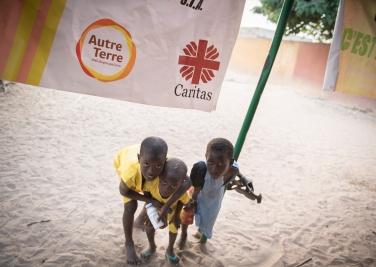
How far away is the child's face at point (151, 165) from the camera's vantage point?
1796 millimetres

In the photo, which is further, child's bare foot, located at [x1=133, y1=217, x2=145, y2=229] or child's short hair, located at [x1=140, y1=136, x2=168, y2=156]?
child's bare foot, located at [x1=133, y1=217, x2=145, y2=229]

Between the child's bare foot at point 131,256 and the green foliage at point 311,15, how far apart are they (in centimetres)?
→ 1128

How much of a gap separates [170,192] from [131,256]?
812 mm

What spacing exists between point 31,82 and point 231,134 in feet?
16.8

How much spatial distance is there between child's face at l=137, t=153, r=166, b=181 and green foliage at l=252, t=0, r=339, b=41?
11090 millimetres

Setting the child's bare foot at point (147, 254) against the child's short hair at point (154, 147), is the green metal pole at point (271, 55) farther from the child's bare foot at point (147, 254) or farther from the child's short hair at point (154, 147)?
the child's bare foot at point (147, 254)

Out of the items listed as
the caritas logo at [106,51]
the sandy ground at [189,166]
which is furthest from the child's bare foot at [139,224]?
the caritas logo at [106,51]

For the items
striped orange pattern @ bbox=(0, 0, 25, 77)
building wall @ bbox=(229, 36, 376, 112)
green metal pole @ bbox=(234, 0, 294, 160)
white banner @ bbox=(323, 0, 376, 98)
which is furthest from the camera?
building wall @ bbox=(229, 36, 376, 112)

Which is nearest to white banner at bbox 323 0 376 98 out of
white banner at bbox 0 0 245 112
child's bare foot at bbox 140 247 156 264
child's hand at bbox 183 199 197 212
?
white banner at bbox 0 0 245 112

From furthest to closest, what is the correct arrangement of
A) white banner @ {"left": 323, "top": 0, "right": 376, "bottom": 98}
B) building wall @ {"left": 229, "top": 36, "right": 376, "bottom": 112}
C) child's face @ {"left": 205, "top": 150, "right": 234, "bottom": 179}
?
building wall @ {"left": 229, "top": 36, "right": 376, "bottom": 112} → white banner @ {"left": 323, "top": 0, "right": 376, "bottom": 98} → child's face @ {"left": 205, "top": 150, "right": 234, "bottom": 179}

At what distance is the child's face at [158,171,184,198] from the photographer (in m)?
1.86

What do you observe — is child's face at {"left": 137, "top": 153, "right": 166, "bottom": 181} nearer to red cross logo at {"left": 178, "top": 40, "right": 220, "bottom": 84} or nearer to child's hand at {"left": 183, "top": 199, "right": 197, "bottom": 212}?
child's hand at {"left": 183, "top": 199, "right": 197, "bottom": 212}

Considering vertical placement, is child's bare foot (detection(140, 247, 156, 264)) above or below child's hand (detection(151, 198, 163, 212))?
below

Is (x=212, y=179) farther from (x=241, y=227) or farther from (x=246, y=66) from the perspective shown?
(x=246, y=66)
